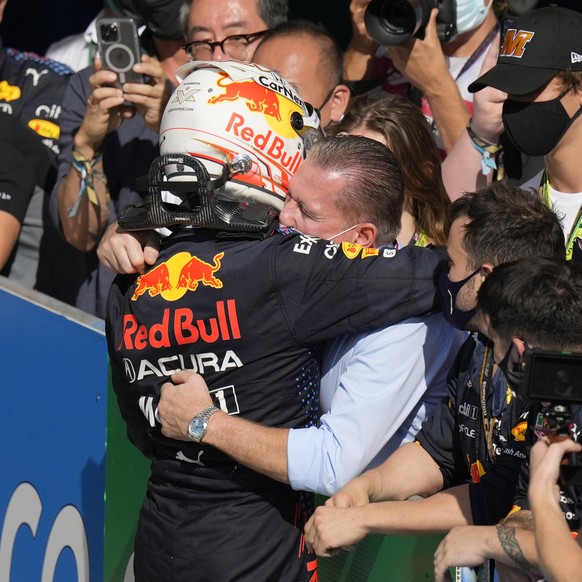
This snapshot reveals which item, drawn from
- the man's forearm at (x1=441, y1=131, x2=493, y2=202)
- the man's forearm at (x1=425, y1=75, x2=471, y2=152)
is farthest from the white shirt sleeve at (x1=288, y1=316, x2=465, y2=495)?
the man's forearm at (x1=425, y1=75, x2=471, y2=152)

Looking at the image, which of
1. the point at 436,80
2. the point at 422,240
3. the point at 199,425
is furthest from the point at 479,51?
the point at 199,425

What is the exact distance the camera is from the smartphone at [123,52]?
435cm

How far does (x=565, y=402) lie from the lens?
2.19 metres

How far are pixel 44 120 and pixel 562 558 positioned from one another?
3.72 metres

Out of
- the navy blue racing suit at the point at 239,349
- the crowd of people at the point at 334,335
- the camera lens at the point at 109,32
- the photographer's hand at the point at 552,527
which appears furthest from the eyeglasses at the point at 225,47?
the photographer's hand at the point at 552,527

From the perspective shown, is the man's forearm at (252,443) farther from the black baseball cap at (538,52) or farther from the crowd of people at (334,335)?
the black baseball cap at (538,52)

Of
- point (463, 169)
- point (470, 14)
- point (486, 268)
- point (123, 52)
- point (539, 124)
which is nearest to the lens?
point (486, 268)

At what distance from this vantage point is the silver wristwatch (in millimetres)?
2799

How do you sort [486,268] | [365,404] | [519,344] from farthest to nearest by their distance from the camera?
[365,404], [486,268], [519,344]

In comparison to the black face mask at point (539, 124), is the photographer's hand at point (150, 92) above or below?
above

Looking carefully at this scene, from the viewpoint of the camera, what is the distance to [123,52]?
4.36 metres

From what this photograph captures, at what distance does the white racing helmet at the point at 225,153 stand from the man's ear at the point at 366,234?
233 mm

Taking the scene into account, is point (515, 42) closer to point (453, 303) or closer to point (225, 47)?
point (453, 303)

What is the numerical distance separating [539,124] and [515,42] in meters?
0.31
